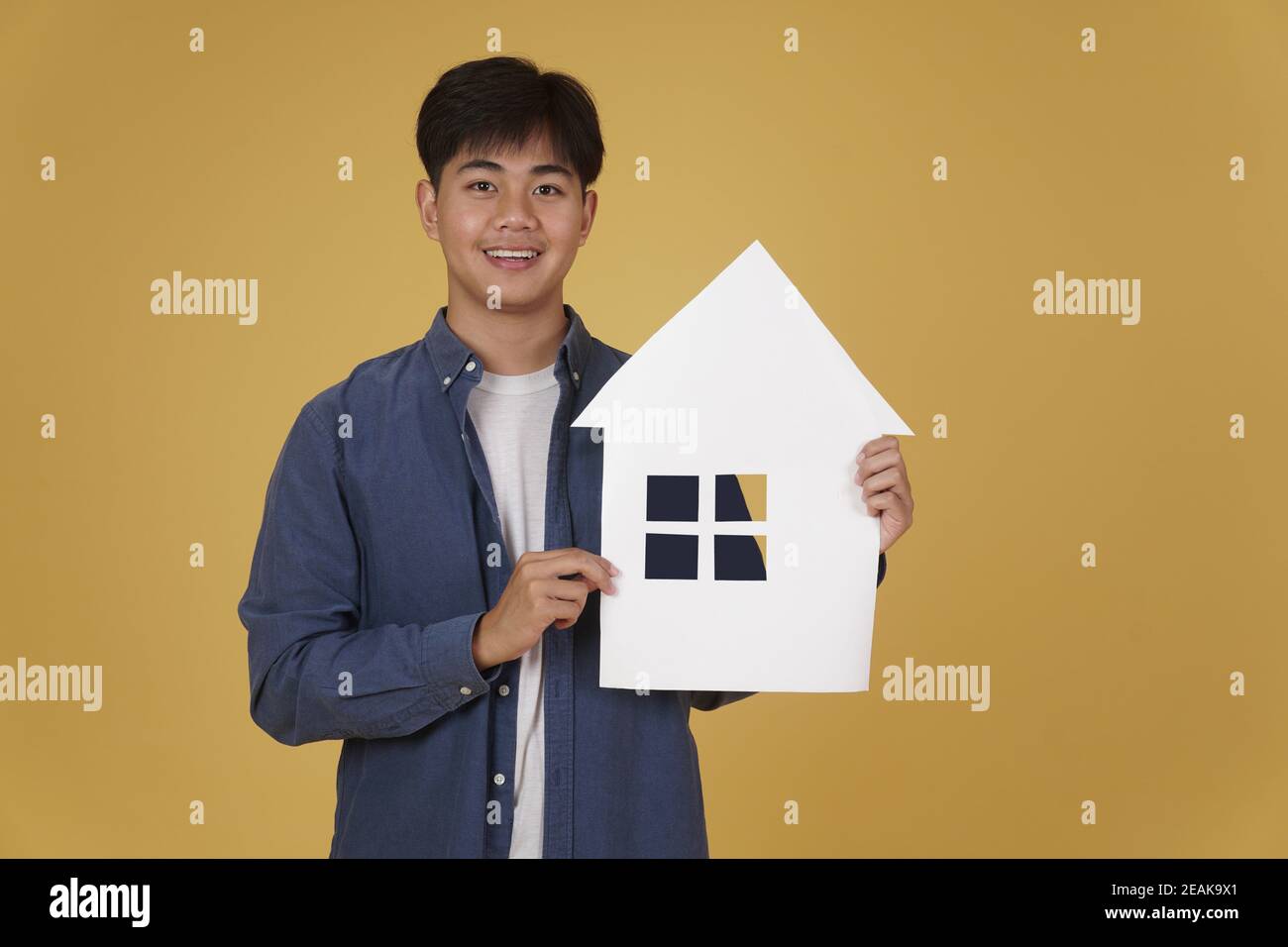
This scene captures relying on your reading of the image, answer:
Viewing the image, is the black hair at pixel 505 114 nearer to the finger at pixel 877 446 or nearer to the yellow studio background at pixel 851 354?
the finger at pixel 877 446

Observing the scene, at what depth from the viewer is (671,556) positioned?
2.57 metres

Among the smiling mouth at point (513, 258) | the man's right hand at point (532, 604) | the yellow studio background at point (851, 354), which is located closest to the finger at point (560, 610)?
the man's right hand at point (532, 604)

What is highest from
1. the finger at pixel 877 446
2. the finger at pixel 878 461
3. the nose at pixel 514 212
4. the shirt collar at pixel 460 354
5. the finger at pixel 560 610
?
the nose at pixel 514 212

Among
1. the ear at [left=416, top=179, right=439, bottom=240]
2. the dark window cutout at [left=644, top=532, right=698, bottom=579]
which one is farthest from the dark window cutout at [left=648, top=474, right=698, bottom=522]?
the ear at [left=416, top=179, right=439, bottom=240]

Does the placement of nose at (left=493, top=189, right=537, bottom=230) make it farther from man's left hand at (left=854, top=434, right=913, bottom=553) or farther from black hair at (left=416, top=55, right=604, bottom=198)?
man's left hand at (left=854, top=434, right=913, bottom=553)

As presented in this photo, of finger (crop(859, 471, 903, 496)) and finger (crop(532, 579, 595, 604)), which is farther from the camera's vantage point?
finger (crop(859, 471, 903, 496))

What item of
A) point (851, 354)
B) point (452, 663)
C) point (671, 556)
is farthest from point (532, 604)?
point (851, 354)

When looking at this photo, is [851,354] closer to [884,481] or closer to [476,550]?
[884,481]

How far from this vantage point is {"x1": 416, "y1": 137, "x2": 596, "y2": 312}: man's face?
2.56 metres

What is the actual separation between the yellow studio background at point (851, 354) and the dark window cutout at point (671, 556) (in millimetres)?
1762

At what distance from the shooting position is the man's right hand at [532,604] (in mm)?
2311

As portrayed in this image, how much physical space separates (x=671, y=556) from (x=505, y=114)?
880mm

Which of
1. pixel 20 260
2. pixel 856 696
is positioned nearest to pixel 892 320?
pixel 856 696

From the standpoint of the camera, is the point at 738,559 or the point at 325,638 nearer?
the point at 325,638
